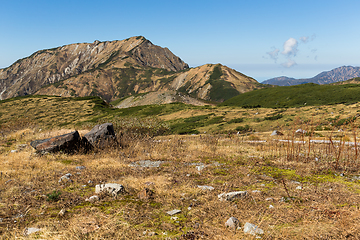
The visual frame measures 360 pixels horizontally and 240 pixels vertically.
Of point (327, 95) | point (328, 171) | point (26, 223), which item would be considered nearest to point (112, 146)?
point (26, 223)

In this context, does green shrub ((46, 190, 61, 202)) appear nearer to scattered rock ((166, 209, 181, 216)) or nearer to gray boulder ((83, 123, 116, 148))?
scattered rock ((166, 209, 181, 216))

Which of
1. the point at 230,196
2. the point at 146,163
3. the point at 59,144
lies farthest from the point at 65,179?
the point at 230,196

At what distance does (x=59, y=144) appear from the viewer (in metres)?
12.8

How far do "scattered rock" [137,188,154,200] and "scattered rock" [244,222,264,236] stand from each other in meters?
3.06

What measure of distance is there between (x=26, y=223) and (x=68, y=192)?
1889 millimetres

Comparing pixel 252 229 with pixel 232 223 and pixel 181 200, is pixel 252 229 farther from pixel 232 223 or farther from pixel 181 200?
pixel 181 200

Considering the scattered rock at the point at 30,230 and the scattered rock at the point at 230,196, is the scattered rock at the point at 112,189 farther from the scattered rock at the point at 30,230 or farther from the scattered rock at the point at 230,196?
the scattered rock at the point at 230,196

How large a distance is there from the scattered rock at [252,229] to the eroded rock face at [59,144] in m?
11.9

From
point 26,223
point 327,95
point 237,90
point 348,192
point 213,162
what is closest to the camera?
point 26,223

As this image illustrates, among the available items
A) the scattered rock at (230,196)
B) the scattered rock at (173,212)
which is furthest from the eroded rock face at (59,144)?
Result: the scattered rock at (230,196)

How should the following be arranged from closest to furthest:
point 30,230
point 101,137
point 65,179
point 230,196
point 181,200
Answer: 1. point 30,230
2. point 230,196
3. point 181,200
4. point 65,179
5. point 101,137

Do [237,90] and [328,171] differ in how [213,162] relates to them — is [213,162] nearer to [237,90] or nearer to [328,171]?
[328,171]

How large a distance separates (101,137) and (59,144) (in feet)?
9.07

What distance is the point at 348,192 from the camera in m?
6.64
